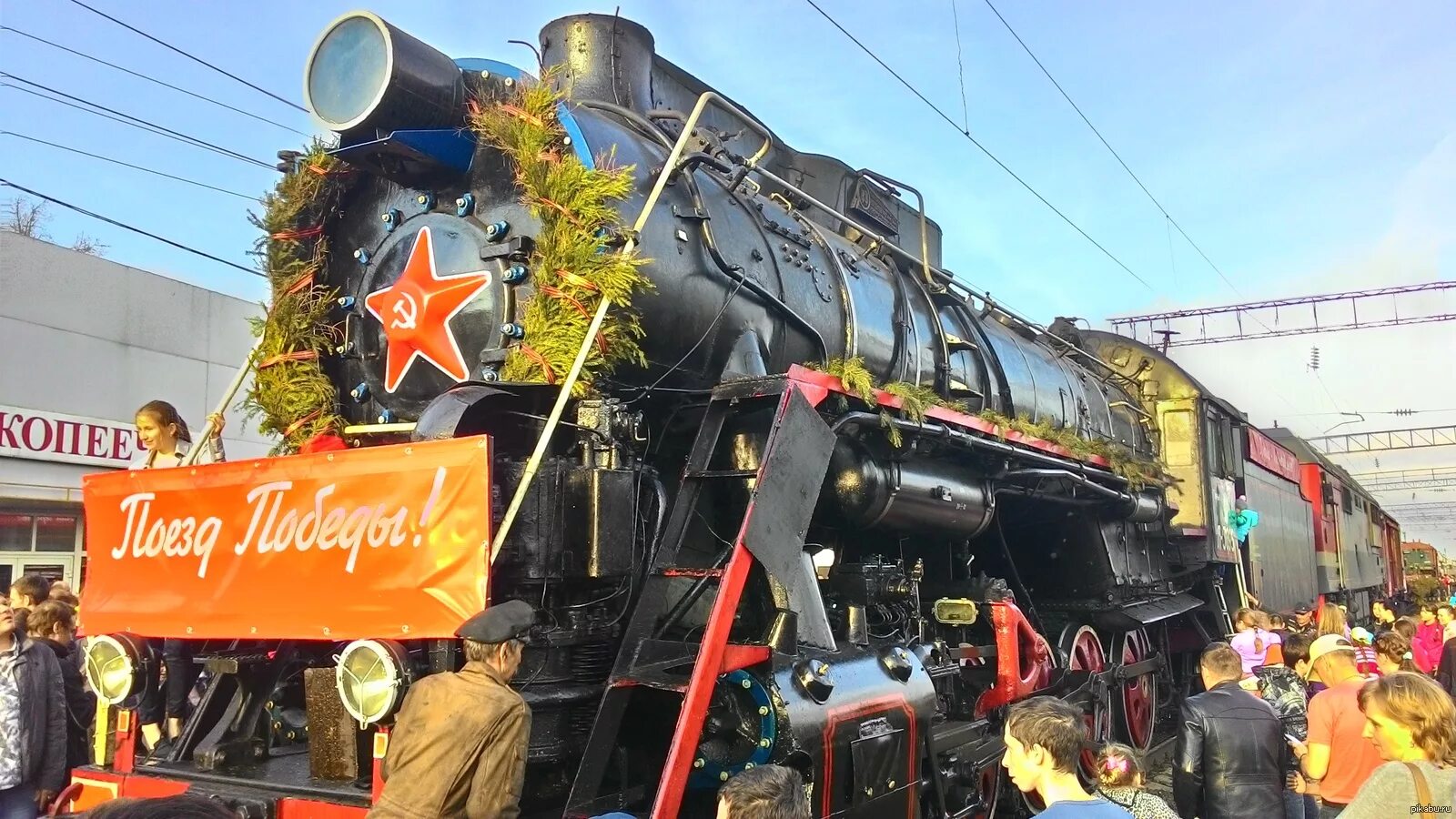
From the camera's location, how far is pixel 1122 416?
9.79 m

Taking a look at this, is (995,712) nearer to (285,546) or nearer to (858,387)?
(858,387)

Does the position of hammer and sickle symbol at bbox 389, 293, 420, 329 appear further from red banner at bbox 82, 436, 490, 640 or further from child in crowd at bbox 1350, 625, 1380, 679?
child in crowd at bbox 1350, 625, 1380, 679

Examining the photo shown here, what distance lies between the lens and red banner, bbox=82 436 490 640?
120 inches

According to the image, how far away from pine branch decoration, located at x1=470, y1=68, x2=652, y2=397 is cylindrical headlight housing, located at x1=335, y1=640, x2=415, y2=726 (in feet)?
3.37

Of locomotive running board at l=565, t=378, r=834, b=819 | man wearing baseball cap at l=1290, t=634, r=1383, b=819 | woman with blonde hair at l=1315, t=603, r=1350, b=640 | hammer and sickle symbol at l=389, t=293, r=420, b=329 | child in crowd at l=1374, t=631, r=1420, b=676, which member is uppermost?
hammer and sickle symbol at l=389, t=293, r=420, b=329

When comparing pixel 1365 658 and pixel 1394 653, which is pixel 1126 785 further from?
pixel 1365 658

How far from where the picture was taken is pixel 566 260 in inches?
143

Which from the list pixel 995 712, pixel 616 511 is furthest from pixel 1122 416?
pixel 616 511

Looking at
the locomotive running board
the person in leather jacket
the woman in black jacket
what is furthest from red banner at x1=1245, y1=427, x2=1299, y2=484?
the woman in black jacket

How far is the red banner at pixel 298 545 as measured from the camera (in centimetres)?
306

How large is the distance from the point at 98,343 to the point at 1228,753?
11.2 meters

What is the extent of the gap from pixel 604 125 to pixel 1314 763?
3.75 m

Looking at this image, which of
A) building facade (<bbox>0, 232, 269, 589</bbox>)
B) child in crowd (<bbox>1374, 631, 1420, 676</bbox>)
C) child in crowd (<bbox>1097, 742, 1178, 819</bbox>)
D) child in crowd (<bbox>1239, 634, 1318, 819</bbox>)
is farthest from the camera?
building facade (<bbox>0, 232, 269, 589</bbox>)

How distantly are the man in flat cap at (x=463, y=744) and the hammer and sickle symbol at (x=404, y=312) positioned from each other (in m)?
1.66
